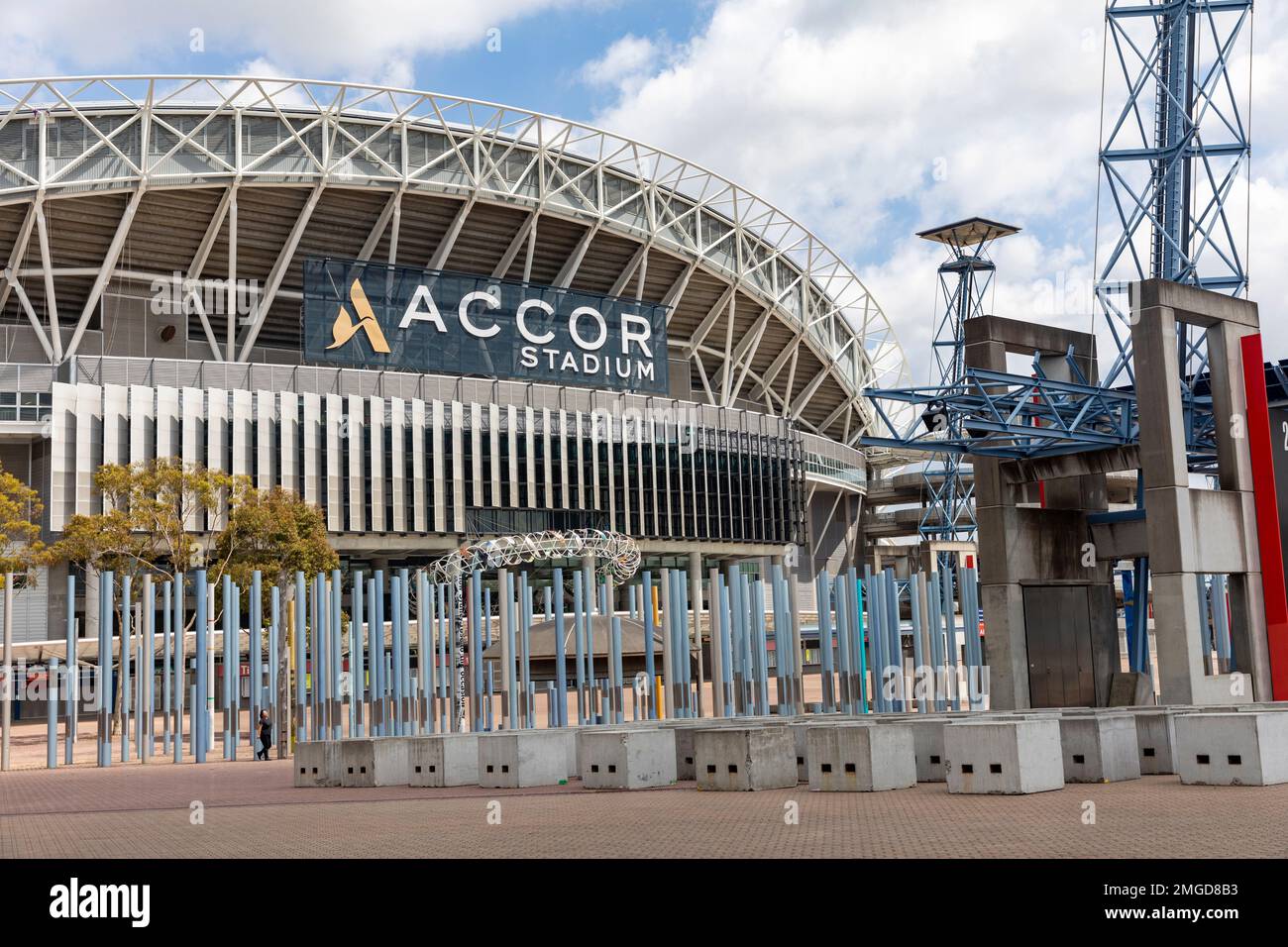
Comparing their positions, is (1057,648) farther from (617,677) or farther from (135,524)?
(135,524)

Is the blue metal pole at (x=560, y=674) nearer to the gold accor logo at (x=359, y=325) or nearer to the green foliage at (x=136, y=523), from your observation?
the green foliage at (x=136, y=523)

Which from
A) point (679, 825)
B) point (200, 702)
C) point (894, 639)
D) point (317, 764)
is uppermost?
→ point (894, 639)

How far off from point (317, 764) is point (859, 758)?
391 inches

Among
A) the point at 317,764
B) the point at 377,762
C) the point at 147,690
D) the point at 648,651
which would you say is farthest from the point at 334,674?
the point at 377,762

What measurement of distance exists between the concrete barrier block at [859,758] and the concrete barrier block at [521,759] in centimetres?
446

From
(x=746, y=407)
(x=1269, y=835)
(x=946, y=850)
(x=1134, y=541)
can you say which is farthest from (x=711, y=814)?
(x=746, y=407)

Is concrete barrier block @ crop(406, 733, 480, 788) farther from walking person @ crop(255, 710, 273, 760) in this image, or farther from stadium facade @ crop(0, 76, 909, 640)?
stadium facade @ crop(0, 76, 909, 640)

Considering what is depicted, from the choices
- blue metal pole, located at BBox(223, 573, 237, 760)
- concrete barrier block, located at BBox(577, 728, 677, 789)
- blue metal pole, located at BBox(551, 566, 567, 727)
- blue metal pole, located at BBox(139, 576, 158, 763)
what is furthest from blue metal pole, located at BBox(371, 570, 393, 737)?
concrete barrier block, located at BBox(577, 728, 677, 789)

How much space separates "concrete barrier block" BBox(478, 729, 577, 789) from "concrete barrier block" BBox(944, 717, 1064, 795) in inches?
249

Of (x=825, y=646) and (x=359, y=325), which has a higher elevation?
(x=359, y=325)

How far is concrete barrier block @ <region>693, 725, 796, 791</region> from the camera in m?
16.9

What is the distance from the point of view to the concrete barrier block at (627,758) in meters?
18.1

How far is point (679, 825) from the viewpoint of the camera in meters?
13.2

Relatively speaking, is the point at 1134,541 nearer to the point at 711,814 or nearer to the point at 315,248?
the point at 711,814
